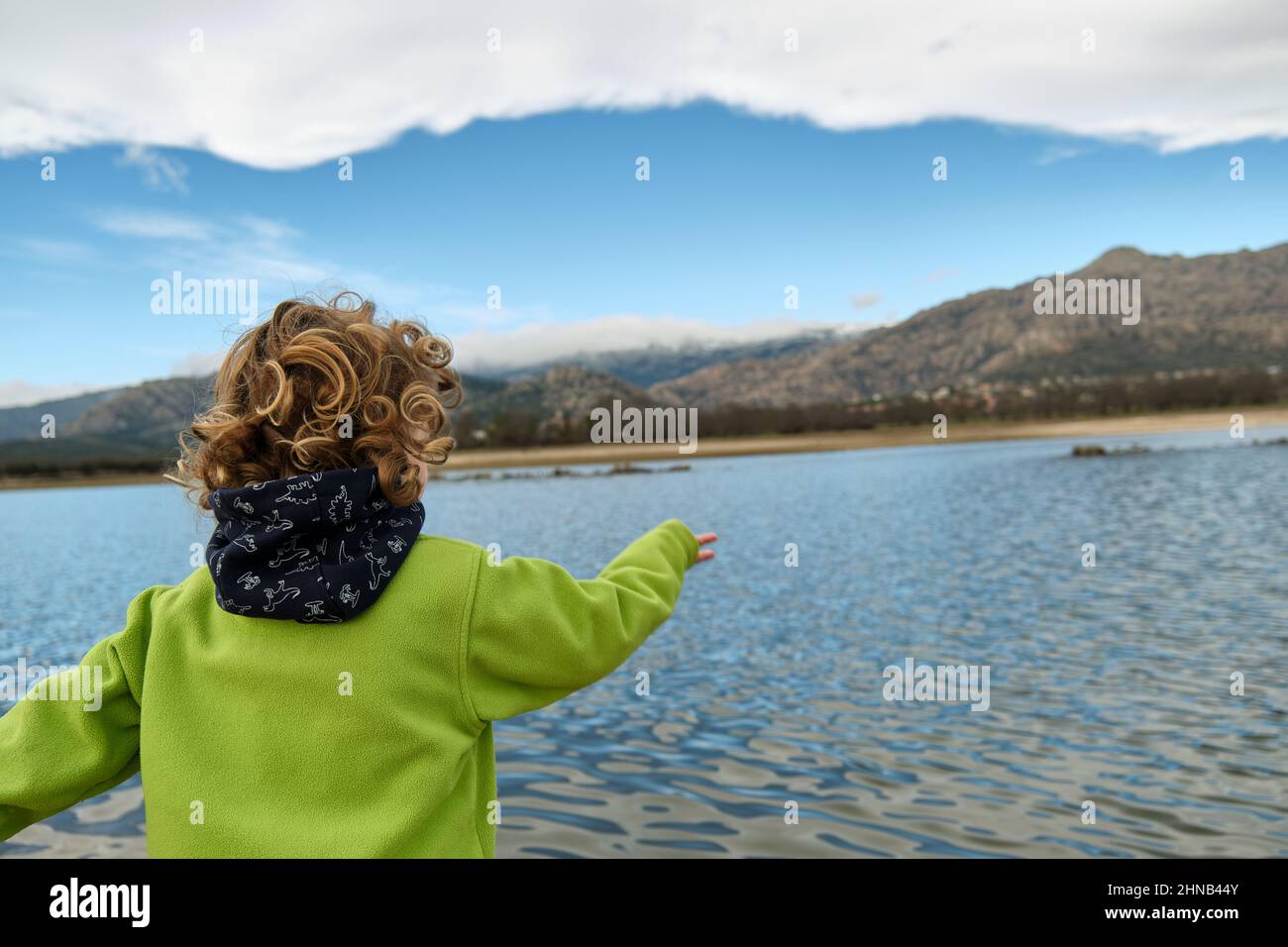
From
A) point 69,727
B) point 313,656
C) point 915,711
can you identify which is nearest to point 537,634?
point 313,656

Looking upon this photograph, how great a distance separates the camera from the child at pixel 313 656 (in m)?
1.63

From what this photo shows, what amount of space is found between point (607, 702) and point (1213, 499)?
2280cm

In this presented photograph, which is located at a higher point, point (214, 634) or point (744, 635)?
point (214, 634)

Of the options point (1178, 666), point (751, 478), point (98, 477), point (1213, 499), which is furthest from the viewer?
point (98, 477)

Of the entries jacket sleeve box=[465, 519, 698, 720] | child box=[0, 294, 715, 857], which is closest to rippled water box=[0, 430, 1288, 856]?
jacket sleeve box=[465, 519, 698, 720]

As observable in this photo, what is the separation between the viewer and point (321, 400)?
174 centimetres

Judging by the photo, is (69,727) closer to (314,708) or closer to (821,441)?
(314,708)

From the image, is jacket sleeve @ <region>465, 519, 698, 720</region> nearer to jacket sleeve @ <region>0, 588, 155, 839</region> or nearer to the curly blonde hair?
the curly blonde hair

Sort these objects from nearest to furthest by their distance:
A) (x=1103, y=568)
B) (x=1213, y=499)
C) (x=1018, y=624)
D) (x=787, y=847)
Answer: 1. (x=787, y=847)
2. (x=1018, y=624)
3. (x=1103, y=568)
4. (x=1213, y=499)

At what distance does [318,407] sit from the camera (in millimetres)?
1725

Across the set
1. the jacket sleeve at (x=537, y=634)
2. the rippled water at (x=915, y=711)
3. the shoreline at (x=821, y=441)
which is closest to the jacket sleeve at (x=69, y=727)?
the jacket sleeve at (x=537, y=634)

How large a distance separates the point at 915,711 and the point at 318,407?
7.08 metres
